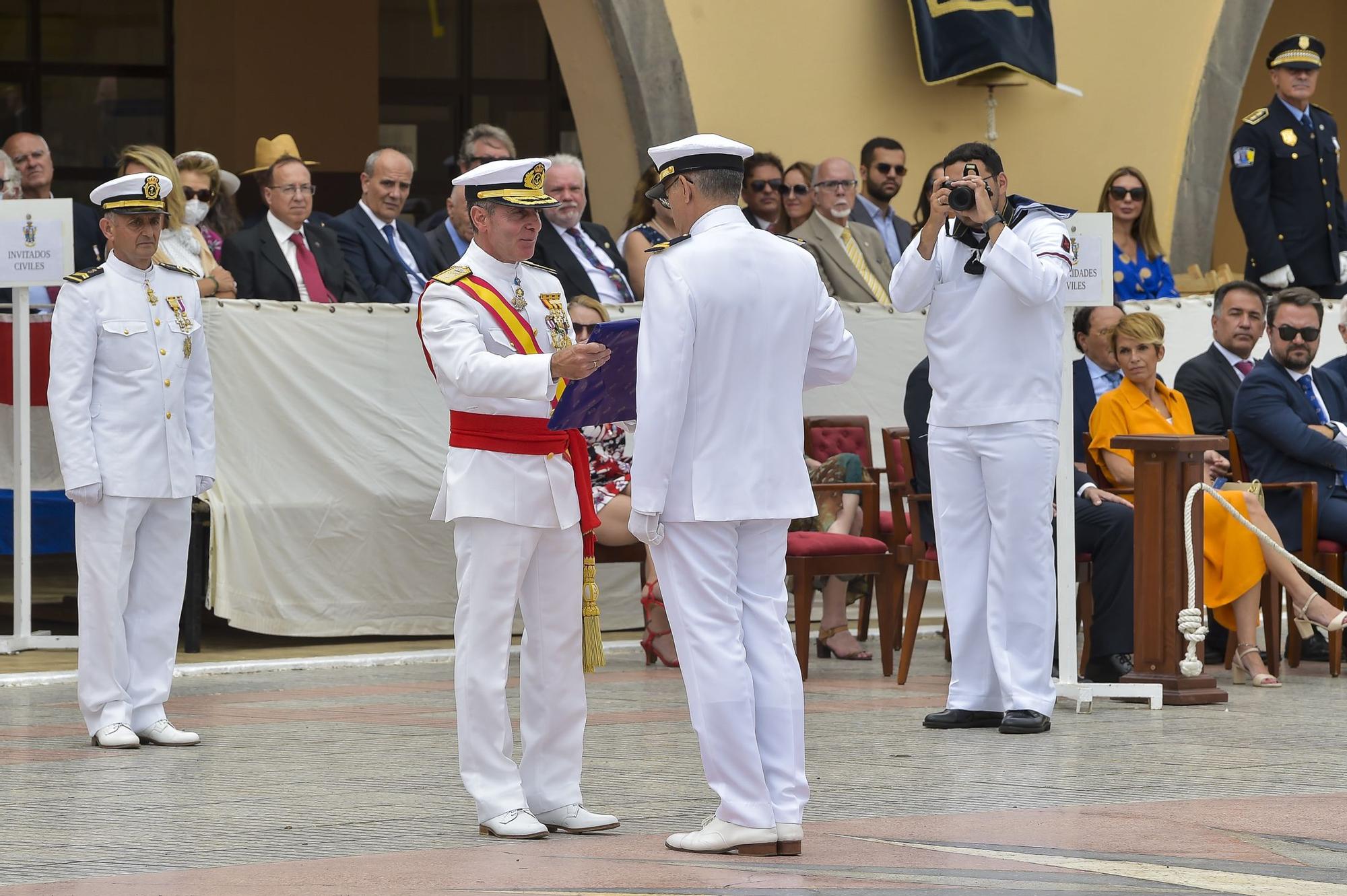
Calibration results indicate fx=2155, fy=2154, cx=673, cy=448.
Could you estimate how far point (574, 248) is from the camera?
10.4 metres

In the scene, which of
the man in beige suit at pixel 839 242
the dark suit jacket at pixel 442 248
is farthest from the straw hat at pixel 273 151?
the man in beige suit at pixel 839 242

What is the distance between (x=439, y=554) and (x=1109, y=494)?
10.1ft

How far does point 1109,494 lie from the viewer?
8.96m

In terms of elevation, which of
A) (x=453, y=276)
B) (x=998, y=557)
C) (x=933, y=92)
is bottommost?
(x=998, y=557)

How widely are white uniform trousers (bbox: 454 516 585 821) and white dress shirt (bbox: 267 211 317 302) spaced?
15.3 feet

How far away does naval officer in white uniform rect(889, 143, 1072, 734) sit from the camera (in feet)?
24.4

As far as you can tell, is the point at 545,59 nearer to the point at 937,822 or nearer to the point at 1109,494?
the point at 1109,494

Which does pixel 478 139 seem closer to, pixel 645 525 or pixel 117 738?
pixel 117 738

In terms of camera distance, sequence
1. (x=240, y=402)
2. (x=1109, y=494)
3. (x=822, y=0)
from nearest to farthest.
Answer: (x=1109, y=494) < (x=240, y=402) < (x=822, y=0)

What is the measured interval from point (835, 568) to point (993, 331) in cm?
191

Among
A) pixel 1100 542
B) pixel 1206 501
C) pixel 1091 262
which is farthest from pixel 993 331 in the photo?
pixel 1206 501

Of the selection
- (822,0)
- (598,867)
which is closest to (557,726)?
(598,867)

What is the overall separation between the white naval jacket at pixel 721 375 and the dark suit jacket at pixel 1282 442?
4.69m

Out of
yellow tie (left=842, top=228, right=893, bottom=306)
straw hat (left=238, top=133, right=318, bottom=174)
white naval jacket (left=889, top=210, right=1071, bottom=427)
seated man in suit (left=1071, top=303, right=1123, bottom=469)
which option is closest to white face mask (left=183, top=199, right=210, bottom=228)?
straw hat (left=238, top=133, right=318, bottom=174)
